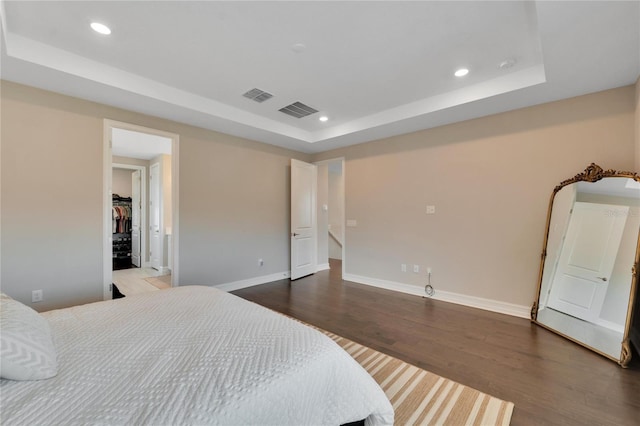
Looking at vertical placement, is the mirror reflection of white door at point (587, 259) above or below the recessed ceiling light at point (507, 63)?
below

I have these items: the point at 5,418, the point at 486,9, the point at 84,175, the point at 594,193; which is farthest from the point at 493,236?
the point at 84,175

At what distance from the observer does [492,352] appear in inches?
96.2

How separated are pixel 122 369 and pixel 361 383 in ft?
3.45

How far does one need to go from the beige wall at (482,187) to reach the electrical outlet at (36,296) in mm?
4236

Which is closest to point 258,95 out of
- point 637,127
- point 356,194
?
point 356,194

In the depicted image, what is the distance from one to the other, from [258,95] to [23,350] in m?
3.20

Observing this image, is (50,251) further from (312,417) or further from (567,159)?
(567,159)

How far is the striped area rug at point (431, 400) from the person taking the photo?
64.2 inches

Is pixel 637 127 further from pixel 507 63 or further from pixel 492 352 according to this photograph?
pixel 492 352

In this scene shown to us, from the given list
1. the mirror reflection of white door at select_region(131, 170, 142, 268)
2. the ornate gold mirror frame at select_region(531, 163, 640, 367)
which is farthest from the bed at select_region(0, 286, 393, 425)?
the mirror reflection of white door at select_region(131, 170, 142, 268)

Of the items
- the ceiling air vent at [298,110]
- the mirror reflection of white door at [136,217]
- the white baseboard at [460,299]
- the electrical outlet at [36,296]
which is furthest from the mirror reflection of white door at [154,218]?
the white baseboard at [460,299]

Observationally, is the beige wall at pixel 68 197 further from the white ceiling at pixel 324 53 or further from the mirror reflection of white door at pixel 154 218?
the mirror reflection of white door at pixel 154 218

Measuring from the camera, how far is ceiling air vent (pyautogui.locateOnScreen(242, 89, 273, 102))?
336 centimetres

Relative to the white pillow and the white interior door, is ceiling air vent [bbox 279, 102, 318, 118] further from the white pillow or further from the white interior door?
the white pillow
